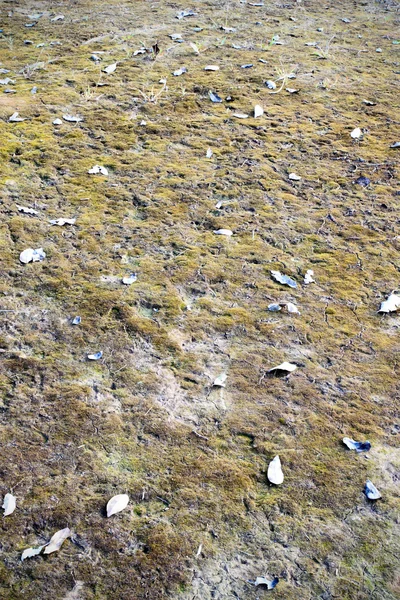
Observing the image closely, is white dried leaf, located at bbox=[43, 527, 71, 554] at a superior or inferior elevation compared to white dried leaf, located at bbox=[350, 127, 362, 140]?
inferior

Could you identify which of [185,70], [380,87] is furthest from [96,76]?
[380,87]

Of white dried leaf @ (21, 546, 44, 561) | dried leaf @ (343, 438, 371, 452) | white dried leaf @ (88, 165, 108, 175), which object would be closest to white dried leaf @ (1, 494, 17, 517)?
white dried leaf @ (21, 546, 44, 561)

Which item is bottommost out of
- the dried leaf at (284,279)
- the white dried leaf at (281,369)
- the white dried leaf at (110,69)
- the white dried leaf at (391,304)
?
the white dried leaf at (281,369)

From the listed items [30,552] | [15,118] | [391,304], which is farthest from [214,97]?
[30,552]

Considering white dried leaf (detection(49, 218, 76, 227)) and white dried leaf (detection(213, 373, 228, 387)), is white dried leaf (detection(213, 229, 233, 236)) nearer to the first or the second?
white dried leaf (detection(49, 218, 76, 227))

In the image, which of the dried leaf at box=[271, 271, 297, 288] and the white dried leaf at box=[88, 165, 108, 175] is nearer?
the dried leaf at box=[271, 271, 297, 288]

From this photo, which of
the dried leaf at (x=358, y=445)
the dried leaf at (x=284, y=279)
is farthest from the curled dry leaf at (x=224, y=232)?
the dried leaf at (x=358, y=445)

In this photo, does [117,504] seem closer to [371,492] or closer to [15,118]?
[371,492]

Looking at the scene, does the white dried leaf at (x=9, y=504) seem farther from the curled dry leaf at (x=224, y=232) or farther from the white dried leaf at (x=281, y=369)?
the curled dry leaf at (x=224, y=232)
